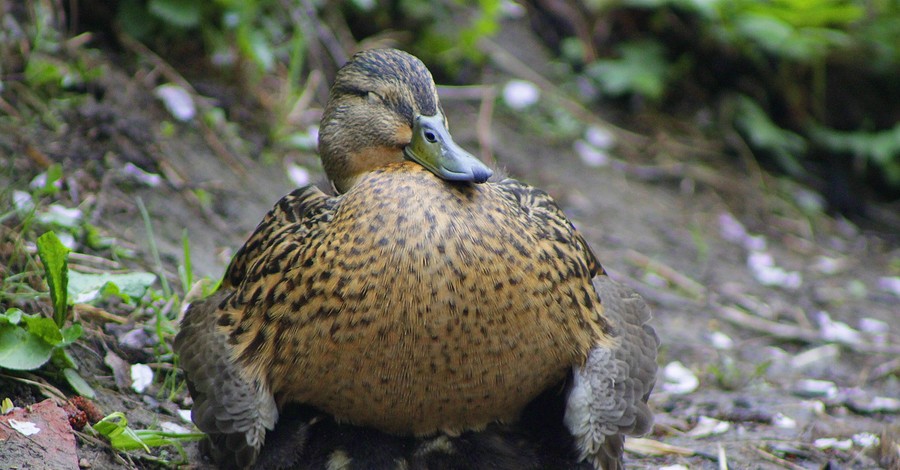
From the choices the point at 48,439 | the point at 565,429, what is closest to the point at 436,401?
the point at 565,429

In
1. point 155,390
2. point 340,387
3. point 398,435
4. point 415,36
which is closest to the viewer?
point 340,387

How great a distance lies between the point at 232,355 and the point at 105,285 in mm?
660

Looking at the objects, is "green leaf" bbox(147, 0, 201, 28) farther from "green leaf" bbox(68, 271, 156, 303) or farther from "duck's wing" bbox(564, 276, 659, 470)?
"duck's wing" bbox(564, 276, 659, 470)

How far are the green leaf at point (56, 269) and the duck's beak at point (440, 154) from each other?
44.8 inches

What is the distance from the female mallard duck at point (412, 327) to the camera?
9.02 feet

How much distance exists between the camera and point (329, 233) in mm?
2904

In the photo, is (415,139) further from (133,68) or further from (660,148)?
(660,148)

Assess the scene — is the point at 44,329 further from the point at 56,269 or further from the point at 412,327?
the point at 412,327

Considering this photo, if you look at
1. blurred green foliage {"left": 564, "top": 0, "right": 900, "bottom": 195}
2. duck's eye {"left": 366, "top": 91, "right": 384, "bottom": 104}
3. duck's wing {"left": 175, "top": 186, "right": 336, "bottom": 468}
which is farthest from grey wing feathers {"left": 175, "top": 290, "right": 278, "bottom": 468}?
blurred green foliage {"left": 564, "top": 0, "right": 900, "bottom": 195}

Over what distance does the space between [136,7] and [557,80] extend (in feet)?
10.8

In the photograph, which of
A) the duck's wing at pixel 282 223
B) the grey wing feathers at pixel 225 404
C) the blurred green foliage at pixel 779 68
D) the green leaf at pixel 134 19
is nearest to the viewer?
the grey wing feathers at pixel 225 404

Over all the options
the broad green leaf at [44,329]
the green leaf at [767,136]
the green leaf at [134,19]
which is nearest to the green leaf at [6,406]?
the broad green leaf at [44,329]

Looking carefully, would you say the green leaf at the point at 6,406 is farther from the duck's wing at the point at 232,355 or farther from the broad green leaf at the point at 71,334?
the duck's wing at the point at 232,355

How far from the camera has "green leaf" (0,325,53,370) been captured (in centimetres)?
305
